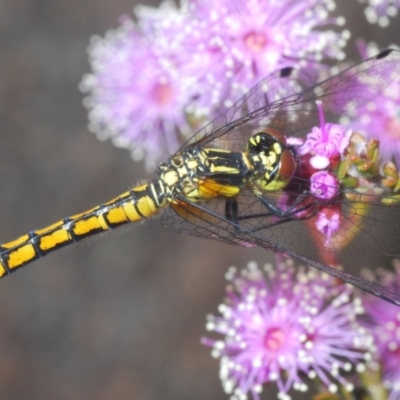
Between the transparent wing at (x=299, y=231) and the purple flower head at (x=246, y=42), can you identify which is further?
the purple flower head at (x=246, y=42)

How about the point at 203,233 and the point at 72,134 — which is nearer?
the point at 203,233

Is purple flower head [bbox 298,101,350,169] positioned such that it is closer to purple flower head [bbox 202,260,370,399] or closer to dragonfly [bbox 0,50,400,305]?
dragonfly [bbox 0,50,400,305]

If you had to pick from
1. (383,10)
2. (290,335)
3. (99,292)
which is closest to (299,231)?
(290,335)

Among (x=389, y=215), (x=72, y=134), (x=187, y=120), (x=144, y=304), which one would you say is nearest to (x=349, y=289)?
(x=389, y=215)

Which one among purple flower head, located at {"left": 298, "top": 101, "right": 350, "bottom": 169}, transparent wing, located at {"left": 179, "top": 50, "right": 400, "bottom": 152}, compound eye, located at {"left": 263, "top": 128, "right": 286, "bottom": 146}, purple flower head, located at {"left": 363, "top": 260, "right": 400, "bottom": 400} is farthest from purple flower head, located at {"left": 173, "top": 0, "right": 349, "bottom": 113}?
purple flower head, located at {"left": 363, "top": 260, "right": 400, "bottom": 400}

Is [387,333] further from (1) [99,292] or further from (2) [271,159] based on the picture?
(1) [99,292]

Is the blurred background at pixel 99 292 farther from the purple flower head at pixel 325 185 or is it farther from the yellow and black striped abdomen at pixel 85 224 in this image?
the purple flower head at pixel 325 185

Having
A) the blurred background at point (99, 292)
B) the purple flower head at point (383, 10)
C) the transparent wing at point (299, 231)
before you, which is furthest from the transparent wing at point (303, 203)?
the blurred background at point (99, 292)

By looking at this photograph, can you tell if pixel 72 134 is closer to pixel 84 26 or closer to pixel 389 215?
pixel 84 26
